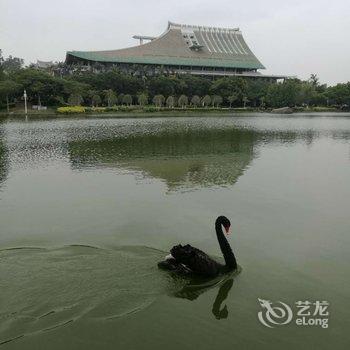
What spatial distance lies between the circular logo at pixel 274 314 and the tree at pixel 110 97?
59.3 m

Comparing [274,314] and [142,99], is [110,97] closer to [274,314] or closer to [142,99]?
[142,99]

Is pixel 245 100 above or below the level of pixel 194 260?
above

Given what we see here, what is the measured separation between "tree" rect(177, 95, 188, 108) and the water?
51.4 meters

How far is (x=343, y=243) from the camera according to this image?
841 centimetres

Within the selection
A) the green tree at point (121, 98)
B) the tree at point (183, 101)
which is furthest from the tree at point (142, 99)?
the tree at point (183, 101)

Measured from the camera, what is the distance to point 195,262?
6555mm

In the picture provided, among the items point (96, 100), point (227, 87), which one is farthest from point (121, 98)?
point (227, 87)

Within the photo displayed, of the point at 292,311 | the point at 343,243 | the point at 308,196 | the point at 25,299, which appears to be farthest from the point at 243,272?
the point at 308,196

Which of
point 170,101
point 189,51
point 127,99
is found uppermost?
point 189,51

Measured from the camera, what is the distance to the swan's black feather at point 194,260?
656 centimetres

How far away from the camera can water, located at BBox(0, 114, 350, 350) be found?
5.44 m

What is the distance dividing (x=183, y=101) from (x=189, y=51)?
3458cm

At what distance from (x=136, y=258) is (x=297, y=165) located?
38.2 ft

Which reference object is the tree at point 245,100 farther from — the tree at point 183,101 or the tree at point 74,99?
the tree at point 74,99
